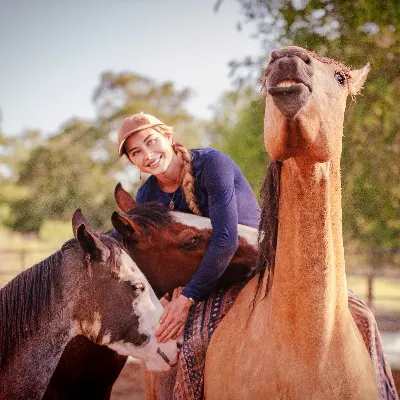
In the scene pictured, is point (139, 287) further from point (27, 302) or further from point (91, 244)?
point (27, 302)

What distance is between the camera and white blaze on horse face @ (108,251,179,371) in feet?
8.35

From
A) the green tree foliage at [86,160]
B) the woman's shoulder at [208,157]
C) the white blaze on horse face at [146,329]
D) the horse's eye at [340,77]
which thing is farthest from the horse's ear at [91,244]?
the green tree foliage at [86,160]

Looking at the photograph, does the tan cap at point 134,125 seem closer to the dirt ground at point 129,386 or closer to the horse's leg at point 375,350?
the horse's leg at point 375,350

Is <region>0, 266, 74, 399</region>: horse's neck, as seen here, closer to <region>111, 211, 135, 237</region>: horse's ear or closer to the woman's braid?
<region>111, 211, 135, 237</region>: horse's ear

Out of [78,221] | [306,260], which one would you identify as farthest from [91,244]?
[306,260]

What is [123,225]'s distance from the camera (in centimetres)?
269

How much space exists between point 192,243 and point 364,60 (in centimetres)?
312

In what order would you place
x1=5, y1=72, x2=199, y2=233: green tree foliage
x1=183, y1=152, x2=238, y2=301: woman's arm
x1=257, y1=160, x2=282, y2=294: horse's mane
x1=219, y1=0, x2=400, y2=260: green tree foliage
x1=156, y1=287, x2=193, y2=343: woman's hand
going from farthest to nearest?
x1=5, y1=72, x2=199, y2=233: green tree foliage < x1=219, y1=0, x2=400, y2=260: green tree foliage < x1=156, y1=287, x2=193, y2=343: woman's hand < x1=183, y1=152, x2=238, y2=301: woman's arm < x1=257, y1=160, x2=282, y2=294: horse's mane

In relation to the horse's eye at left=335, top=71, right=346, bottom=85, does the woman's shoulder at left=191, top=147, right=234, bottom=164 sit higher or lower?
lower

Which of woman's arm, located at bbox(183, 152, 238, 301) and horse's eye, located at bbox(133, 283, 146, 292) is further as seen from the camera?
horse's eye, located at bbox(133, 283, 146, 292)

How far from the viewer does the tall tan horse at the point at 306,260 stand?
143 cm

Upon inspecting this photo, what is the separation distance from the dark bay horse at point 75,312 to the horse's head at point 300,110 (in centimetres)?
133

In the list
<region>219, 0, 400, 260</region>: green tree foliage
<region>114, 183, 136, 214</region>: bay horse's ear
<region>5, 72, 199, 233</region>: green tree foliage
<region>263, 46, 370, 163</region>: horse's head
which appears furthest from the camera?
<region>5, 72, 199, 233</region>: green tree foliage

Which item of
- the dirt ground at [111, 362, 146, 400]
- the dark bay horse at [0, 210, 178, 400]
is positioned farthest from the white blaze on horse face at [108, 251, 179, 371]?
the dirt ground at [111, 362, 146, 400]
